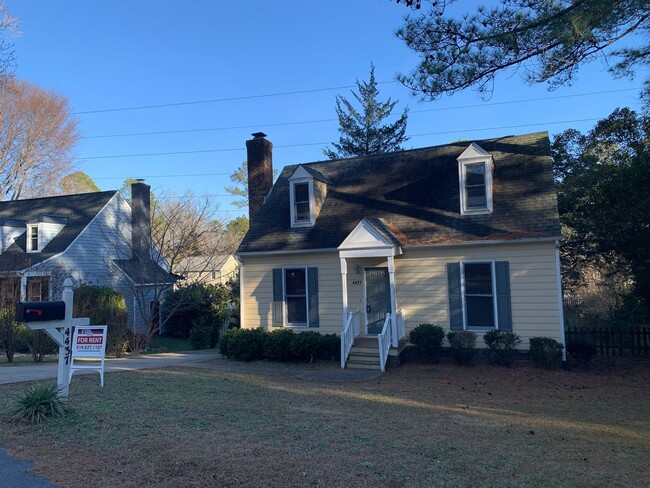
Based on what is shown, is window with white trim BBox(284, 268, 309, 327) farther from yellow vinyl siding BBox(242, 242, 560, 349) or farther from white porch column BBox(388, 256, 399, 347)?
white porch column BBox(388, 256, 399, 347)

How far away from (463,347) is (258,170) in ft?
32.2

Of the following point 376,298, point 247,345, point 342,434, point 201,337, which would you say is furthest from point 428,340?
point 201,337

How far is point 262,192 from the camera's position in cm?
1808

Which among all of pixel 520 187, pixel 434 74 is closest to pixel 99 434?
pixel 434 74

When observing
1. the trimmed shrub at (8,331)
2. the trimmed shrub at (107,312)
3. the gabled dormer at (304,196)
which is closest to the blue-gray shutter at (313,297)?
the gabled dormer at (304,196)

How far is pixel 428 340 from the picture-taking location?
1271cm

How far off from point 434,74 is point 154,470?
8391 mm

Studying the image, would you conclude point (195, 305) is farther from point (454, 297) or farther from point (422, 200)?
point (454, 297)

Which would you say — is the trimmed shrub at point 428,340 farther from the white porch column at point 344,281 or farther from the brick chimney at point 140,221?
the brick chimney at point 140,221

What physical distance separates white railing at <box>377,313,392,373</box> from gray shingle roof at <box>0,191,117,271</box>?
683 inches

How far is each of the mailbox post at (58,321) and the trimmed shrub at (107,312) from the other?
32.6 feet

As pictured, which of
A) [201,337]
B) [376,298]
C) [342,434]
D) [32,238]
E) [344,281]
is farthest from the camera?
[32,238]

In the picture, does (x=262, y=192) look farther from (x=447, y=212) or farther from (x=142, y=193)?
(x=142, y=193)

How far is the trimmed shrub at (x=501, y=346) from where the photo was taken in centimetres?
1203
